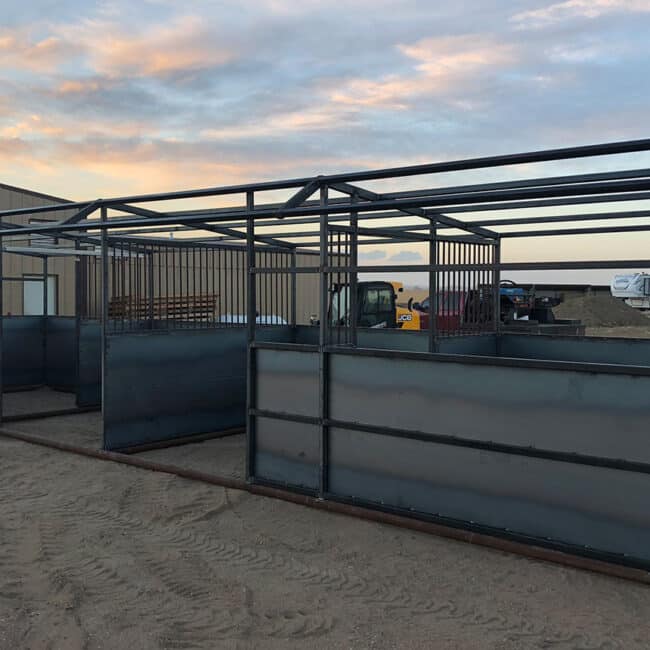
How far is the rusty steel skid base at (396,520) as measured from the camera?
159 inches

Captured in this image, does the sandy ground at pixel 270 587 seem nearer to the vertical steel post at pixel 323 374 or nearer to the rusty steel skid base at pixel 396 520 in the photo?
the rusty steel skid base at pixel 396 520

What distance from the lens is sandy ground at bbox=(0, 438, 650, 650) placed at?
3.35 metres

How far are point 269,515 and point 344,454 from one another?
0.71m

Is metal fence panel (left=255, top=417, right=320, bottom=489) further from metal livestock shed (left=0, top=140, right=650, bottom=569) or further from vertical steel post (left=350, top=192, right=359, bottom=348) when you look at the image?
vertical steel post (left=350, top=192, right=359, bottom=348)

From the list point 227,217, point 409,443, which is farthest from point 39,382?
point 409,443

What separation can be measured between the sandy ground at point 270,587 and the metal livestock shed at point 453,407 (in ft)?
1.02

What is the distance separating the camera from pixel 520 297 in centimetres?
1504

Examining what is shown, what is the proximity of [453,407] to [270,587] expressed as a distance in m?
1.67

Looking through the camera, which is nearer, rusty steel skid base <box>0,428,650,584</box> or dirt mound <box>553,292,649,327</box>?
rusty steel skid base <box>0,428,650,584</box>

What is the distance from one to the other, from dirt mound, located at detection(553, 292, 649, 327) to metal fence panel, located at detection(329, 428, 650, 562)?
27544 mm

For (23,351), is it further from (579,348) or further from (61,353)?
(579,348)

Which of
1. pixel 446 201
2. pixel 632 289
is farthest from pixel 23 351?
pixel 632 289

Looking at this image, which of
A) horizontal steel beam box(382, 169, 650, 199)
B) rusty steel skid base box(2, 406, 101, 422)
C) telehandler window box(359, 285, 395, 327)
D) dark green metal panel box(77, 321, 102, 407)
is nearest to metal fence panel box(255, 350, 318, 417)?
horizontal steel beam box(382, 169, 650, 199)

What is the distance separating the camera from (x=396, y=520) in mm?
4832
